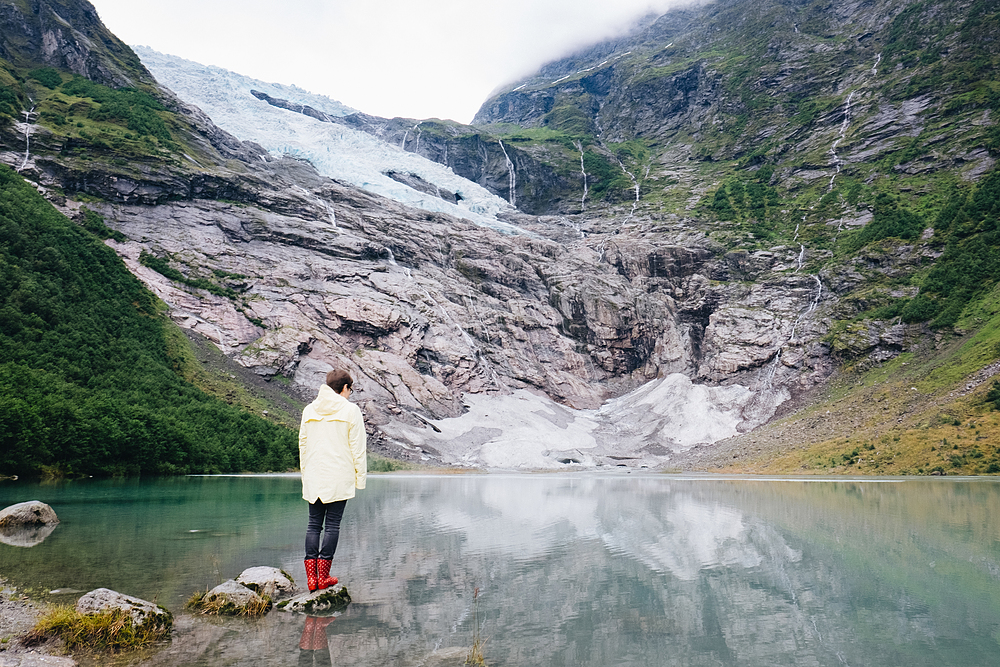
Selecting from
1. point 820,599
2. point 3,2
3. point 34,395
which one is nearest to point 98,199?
point 3,2

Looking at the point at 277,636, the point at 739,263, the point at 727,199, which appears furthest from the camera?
the point at 727,199

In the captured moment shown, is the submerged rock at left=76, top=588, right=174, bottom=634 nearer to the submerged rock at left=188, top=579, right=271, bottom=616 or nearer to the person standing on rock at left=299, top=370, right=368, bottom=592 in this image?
the submerged rock at left=188, top=579, right=271, bottom=616

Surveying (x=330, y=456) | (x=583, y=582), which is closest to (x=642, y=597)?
(x=583, y=582)

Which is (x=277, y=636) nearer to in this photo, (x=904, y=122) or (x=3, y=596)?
(x=3, y=596)

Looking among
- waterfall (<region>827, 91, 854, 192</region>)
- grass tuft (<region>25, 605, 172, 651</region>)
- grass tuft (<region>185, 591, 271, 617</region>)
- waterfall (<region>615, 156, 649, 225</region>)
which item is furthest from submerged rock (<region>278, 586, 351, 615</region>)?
waterfall (<region>615, 156, 649, 225</region>)

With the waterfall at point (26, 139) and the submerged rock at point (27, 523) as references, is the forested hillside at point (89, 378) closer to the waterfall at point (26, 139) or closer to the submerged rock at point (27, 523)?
the waterfall at point (26, 139)

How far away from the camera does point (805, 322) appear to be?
7231 centimetres

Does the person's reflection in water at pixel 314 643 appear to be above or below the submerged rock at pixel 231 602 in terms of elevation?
above

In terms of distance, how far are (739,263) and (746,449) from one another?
4349 cm

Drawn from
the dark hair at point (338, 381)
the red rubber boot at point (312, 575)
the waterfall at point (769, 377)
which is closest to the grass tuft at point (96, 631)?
the red rubber boot at point (312, 575)

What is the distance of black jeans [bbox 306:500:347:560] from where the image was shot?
6.63 meters

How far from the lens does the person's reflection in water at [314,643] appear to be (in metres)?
4.49

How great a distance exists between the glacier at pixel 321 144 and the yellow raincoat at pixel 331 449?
99.3 meters

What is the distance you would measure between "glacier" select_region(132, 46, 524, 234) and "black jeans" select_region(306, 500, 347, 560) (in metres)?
99.6
